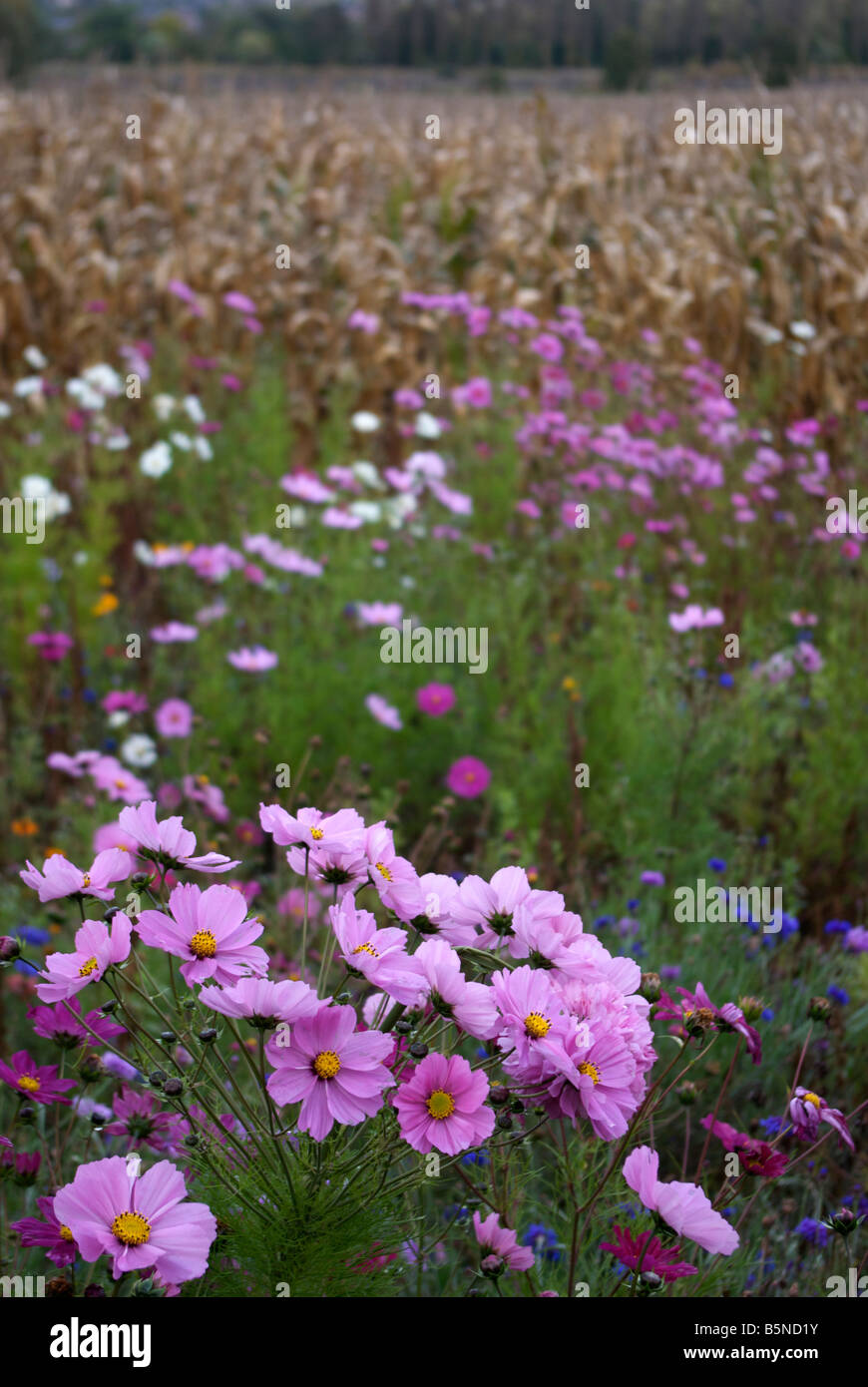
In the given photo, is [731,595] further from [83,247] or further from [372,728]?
[83,247]

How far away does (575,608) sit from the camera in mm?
4645

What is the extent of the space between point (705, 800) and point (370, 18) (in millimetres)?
24811

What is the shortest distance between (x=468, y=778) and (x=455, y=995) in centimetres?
219

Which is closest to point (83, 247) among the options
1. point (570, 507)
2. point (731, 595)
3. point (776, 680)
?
point (570, 507)

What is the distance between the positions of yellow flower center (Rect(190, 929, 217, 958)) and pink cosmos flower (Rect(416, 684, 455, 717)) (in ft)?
7.82

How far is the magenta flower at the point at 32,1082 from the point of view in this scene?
1172 mm

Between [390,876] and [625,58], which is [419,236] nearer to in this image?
[390,876]

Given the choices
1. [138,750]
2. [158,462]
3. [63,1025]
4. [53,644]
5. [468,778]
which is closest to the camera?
[63,1025]

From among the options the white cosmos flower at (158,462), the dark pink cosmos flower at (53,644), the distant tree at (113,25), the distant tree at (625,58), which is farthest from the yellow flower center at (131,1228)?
the distant tree at (113,25)

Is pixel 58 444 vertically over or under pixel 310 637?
over

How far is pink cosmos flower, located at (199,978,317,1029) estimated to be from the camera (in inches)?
39.2

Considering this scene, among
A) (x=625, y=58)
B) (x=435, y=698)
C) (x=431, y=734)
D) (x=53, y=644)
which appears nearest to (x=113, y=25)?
(x=625, y=58)

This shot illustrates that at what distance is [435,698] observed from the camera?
351 cm
